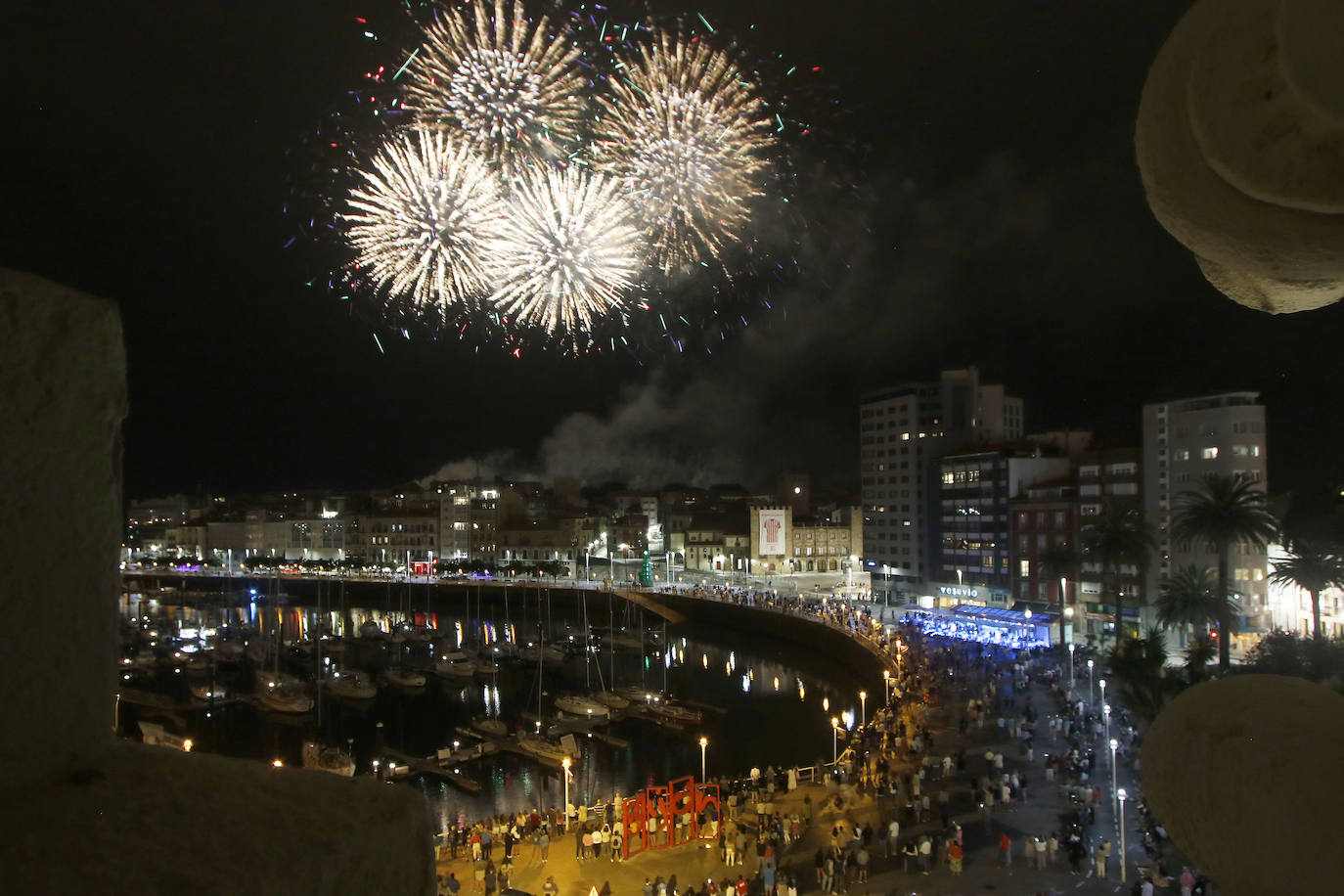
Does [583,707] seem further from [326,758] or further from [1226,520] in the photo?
[1226,520]

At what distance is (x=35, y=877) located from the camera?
83 centimetres

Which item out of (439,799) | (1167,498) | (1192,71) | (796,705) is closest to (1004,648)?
(796,705)

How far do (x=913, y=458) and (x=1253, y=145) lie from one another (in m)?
64.2

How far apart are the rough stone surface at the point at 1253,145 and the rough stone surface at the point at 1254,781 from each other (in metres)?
0.63

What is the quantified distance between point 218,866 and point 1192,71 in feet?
5.11

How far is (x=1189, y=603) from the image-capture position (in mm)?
28656

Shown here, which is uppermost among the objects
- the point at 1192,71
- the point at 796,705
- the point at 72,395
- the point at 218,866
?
the point at 1192,71

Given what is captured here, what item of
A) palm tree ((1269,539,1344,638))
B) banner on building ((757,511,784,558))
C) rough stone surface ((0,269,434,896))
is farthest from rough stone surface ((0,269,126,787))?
banner on building ((757,511,784,558))

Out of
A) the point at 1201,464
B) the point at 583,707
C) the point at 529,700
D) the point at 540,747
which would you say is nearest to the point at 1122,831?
the point at 540,747

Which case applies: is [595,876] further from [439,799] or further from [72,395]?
[72,395]

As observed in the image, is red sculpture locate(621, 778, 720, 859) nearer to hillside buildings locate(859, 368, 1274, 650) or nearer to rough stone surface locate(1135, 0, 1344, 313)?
rough stone surface locate(1135, 0, 1344, 313)

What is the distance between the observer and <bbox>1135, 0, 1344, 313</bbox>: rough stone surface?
1.07 metres

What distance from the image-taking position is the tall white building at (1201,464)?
36.0 meters

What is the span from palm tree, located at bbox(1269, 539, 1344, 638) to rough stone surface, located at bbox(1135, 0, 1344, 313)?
1280 inches
